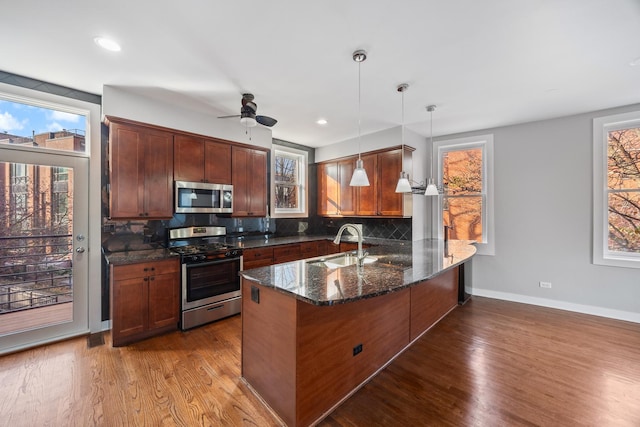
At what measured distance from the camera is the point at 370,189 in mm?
4539

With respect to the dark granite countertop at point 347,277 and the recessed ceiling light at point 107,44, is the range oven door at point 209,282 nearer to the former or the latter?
the dark granite countertop at point 347,277

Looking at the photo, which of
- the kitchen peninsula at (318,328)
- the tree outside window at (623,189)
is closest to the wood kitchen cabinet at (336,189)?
the kitchen peninsula at (318,328)

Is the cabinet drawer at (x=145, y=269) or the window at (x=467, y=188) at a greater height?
the window at (x=467, y=188)

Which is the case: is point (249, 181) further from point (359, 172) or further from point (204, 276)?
point (359, 172)

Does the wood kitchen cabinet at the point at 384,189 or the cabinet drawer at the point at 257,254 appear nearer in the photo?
the cabinet drawer at the point at 257,254

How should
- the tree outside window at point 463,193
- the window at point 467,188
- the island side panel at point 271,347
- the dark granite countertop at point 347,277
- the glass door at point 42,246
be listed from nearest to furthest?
the dark granite countertop at point 347,277
the island side panel at point 271,347
the glass door at point 42,246
the window at point 467,188
the tree outside window at point 463,193

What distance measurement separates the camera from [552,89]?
2920 mm

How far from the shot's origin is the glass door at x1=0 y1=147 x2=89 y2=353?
2652mm

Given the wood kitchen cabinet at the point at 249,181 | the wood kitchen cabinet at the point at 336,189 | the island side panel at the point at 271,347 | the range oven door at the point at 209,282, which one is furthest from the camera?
the wood kitchen cabinet at the point at 336,189

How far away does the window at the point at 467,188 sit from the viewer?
434 cm

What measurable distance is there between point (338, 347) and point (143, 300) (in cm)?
227

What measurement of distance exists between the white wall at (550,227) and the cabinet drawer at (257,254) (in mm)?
3429

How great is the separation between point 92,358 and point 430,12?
406 cm

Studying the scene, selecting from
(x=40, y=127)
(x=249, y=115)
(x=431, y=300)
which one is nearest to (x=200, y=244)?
(x=249, y=115)
